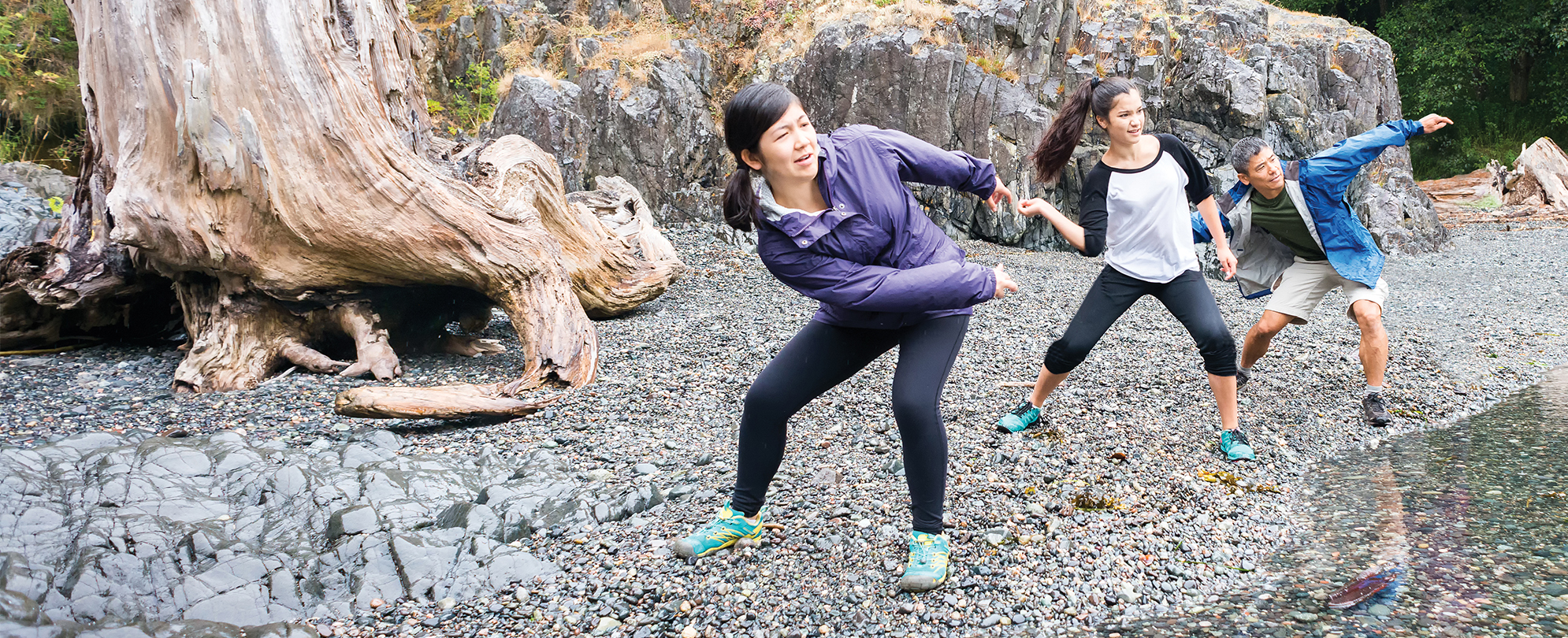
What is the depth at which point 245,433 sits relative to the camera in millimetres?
4406

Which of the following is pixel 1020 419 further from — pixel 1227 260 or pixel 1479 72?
pixel 1479 72

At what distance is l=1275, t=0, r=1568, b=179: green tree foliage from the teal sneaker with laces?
24598 millimetres

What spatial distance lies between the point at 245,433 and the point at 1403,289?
39.2ft

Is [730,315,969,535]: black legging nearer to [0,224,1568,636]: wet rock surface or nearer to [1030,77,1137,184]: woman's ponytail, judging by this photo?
[0,224,1568,636]: wet rock surface

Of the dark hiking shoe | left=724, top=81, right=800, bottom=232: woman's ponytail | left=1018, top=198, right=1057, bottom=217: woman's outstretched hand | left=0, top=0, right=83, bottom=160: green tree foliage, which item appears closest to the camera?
left=724, top=81, right=800, bottom=232: woman's ponytail

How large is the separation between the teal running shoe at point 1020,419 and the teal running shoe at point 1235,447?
947 mm

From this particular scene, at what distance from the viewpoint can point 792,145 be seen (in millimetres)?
2670

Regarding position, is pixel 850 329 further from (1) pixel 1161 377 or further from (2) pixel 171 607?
(1) pixel 1161 377

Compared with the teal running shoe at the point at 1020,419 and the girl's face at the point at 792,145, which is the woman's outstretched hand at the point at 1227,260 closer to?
the teal running shoe at the point at 1020,419

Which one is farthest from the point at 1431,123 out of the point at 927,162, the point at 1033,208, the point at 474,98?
the point at 474,98

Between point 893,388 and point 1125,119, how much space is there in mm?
2163

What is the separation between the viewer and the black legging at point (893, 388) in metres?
2.79

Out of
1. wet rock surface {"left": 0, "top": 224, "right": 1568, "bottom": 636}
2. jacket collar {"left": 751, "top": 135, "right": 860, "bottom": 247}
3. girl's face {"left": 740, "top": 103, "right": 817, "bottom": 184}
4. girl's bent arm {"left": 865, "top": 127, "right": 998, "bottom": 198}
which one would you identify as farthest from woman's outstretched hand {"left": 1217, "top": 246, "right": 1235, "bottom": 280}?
girl's face {"left": 740, "top": 103, "right": 817, "bottom": 184}

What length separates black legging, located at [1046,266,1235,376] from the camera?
4180mm
